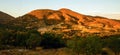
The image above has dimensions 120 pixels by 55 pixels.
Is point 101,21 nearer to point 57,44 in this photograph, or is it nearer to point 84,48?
point 57,44

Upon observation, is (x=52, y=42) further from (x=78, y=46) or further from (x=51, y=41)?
(x=78, y=46)

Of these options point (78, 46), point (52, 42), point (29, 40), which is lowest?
point (52, 42)

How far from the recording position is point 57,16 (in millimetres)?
198375

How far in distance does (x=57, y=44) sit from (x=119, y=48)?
27.1m

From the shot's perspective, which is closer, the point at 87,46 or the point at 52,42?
the point at 87,46

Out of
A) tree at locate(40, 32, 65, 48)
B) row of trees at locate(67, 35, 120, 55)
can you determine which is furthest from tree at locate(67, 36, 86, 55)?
tree at locate(40, 32, 65, 48)

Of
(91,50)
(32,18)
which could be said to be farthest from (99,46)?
(32,18)

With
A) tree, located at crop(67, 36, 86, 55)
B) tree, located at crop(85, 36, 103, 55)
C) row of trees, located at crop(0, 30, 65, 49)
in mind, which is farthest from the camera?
row of trees, located at crop(0, 30, 65, 49)

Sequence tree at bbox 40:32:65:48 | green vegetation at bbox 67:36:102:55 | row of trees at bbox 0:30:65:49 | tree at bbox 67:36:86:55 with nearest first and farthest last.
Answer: green vegetation at bbox 67:36:102:55
tree at bbox 67:36:86:55
row of trees at bbox 0:30:65:49
tree at bbox 40:32:65:48

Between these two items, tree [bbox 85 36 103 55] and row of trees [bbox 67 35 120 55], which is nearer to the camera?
tree [bbox 85 36 103 55]

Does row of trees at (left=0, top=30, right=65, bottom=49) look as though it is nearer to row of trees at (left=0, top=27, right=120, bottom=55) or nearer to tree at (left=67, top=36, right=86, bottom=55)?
row of trees at (left=0, top=27, right=120, bottom=55)

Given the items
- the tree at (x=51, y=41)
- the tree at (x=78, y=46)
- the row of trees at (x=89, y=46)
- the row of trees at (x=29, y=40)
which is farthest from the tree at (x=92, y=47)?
the tree at (x=51, y=41)

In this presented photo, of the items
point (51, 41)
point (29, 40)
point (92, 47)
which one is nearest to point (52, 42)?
point (51, 41)

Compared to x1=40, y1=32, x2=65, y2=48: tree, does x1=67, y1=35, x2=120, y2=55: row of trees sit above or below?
above
